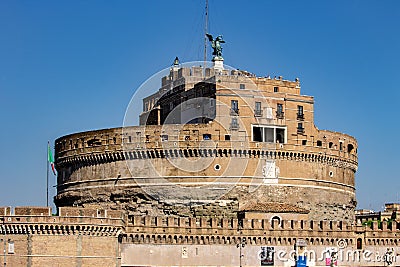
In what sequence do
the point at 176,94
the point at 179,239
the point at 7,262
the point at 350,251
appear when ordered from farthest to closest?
1. the point at 176,94
2. the point at 350,251
3. the point at 179,239
4. the point at 7,262

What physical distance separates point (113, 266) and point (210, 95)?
1613cm

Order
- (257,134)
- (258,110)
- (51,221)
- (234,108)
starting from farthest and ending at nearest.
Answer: (257,134)
(258,110)
(234,108)
(51,221)

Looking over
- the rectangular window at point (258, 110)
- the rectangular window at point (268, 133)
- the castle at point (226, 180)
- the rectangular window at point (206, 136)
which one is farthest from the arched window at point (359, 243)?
the rectangular window at point (206, 136)

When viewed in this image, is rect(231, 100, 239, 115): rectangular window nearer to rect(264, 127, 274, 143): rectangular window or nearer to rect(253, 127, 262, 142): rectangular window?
rect(253, 127, 262, 142): rectangular window

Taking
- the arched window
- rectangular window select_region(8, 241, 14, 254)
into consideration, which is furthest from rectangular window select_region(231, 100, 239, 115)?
rectangular window select_region(8, 241, 14, 254)

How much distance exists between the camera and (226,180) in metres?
56.2

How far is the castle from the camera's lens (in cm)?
4959

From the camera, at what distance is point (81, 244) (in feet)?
144

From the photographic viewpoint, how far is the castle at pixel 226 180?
1953 inches

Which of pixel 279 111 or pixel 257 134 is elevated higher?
pixel 279 111

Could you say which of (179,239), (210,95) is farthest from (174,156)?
(179,239)

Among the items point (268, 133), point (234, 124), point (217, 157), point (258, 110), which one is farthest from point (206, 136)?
point (268, 133)

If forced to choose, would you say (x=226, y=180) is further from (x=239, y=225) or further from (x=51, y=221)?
(x=51, y=221)

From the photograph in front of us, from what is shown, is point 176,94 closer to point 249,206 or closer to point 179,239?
point 249,206
